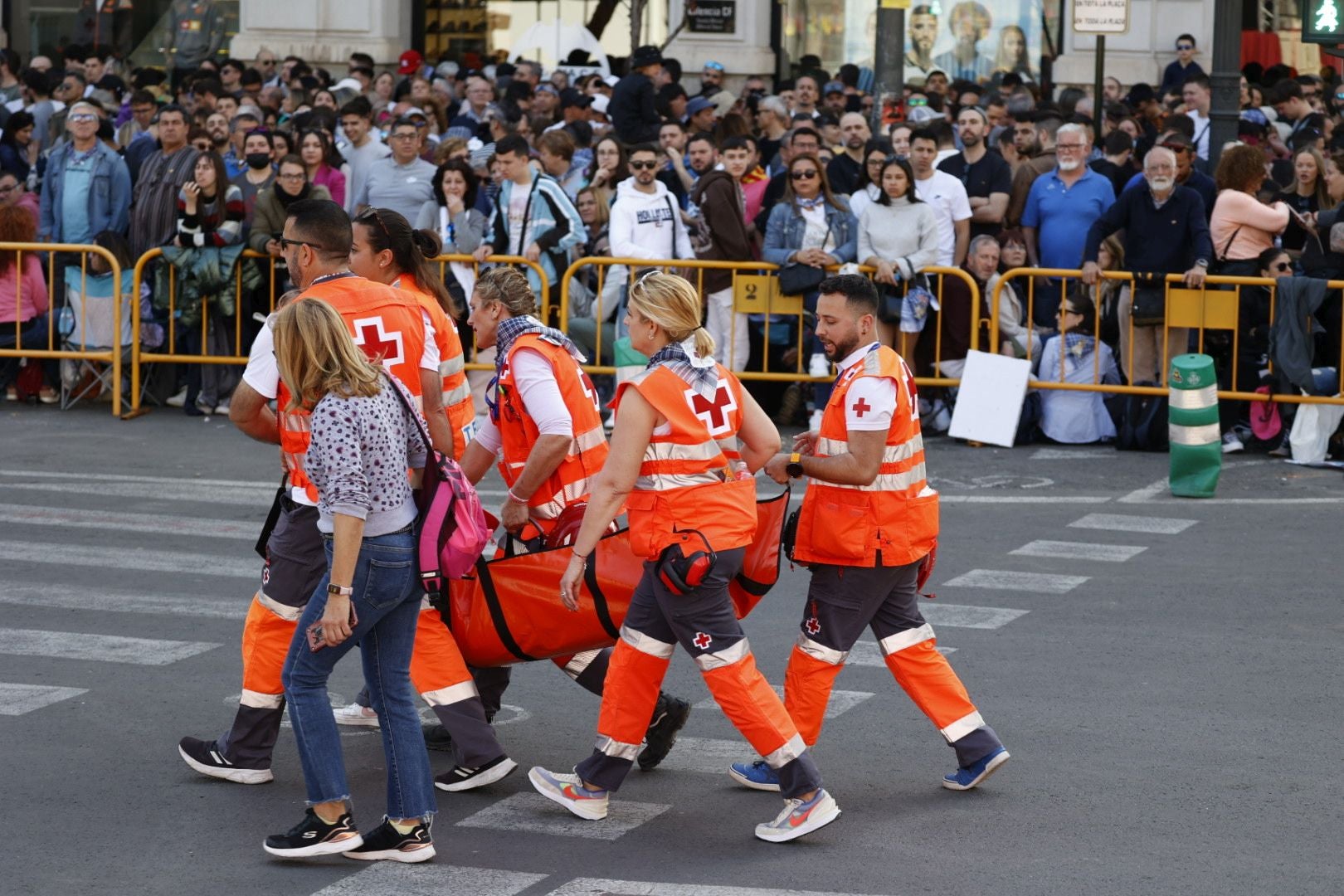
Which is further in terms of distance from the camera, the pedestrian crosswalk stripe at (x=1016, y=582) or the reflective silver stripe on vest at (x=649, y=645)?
the pedestrian crosswalk stripe at (x=1016, y=582)

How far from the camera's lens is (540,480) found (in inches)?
265

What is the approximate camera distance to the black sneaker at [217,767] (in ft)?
21.8

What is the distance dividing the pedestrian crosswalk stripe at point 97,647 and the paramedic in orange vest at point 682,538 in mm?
2624

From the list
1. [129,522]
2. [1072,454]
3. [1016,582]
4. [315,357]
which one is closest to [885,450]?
[315,357]

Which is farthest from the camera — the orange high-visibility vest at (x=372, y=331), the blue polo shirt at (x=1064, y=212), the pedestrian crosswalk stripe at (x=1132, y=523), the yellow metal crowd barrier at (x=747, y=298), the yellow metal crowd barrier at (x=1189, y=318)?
the blue polo shirt at (x=1064, y=212)

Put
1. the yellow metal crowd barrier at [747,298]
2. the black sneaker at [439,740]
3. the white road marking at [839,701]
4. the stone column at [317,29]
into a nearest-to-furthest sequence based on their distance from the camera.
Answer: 1. the black sneaker at [439,740]
2. the white road marking at [839,701]
3. the yellow metal crowd barrier at [747,298]
4. the stone column at [317,29]

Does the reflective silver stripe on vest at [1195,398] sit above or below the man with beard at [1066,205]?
below

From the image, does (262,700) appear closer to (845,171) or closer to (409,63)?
(845,171)

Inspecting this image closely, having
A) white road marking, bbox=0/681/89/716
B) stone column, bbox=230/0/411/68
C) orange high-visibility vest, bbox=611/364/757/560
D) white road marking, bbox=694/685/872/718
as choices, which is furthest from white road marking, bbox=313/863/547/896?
stone column, bbox=230/0/411/68

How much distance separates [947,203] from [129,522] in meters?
6.08

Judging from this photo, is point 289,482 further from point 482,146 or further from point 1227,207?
point 482,146

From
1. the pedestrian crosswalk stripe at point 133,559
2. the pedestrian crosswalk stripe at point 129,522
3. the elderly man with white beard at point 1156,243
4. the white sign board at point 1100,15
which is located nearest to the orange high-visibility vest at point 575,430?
the pedestrian crosswalk stripe at point 133,559

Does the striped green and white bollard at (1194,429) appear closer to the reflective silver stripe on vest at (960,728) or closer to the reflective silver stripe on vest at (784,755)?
the reflective silver stripe on vest at (960,728)

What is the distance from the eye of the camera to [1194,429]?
1184 centimetres
